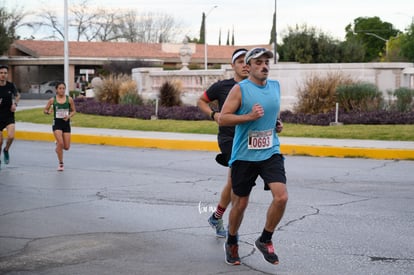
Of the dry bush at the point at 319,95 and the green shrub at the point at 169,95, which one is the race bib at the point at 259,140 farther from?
the green shrub at the point at 169,95

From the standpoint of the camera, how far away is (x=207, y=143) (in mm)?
17031

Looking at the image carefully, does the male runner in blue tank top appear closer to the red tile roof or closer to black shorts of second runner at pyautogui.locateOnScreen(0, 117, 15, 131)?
black shorts of second runner at pyautogui.locateOnScreen(0, 117, 15, 131)

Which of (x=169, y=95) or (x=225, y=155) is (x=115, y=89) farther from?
(x=225, y=155)

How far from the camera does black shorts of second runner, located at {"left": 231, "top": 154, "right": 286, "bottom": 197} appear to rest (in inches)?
238

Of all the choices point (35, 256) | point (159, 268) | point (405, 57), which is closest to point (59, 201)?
point (35, 256)

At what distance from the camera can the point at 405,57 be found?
7825 centimetres

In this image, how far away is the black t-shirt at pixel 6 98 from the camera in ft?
43.4

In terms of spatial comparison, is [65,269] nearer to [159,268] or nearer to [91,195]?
[159,268]

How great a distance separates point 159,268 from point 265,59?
1.94 metres

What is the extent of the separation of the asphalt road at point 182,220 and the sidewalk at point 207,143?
1227mm

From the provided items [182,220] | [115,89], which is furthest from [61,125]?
[115,89]

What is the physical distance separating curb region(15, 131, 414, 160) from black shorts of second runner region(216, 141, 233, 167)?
835 cm

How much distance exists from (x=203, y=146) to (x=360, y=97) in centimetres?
693

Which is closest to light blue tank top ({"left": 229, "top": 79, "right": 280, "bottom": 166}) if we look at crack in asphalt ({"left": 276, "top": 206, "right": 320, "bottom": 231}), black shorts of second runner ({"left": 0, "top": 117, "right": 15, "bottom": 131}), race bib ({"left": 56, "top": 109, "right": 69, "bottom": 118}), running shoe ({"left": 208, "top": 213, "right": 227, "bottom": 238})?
running shoe ({"left": 208, "top": 213, "right": 227, "bottom": 238})
